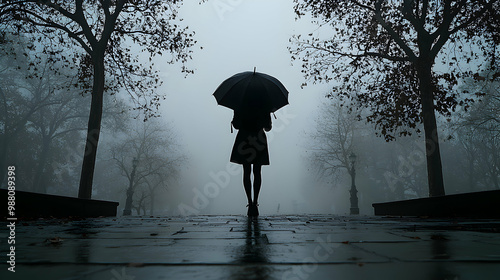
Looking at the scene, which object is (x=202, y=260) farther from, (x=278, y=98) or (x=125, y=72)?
(x=125, y=72)

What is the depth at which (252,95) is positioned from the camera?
679cm

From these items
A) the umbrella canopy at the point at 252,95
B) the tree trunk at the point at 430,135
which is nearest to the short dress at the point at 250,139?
the umbrella canopy at the point at 252,95

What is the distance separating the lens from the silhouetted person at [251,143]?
6.64 m

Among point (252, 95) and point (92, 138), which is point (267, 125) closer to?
point (252, 95)

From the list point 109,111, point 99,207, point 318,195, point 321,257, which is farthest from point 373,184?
point 321,257

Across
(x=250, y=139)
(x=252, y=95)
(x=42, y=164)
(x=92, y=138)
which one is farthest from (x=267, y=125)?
(x=42, y=164)

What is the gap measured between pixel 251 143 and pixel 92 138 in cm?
563

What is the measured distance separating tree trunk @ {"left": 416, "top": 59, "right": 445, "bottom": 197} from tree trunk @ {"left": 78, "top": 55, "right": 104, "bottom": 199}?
9.53m

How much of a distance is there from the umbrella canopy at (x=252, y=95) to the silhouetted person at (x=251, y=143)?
0.14 metres

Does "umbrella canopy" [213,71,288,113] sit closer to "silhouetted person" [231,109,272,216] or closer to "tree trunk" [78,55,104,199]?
"silhouetted person" [231,109,272,216]

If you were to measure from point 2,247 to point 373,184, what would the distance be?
135 ft

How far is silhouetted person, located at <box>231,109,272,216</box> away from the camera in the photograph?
21.8ft

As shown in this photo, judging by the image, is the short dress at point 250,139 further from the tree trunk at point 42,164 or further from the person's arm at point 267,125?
the tree trunk at point 42,164

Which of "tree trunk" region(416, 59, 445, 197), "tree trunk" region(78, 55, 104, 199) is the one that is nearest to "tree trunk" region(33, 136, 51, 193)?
"tree trunk" region(78, 55, 104, 199)
